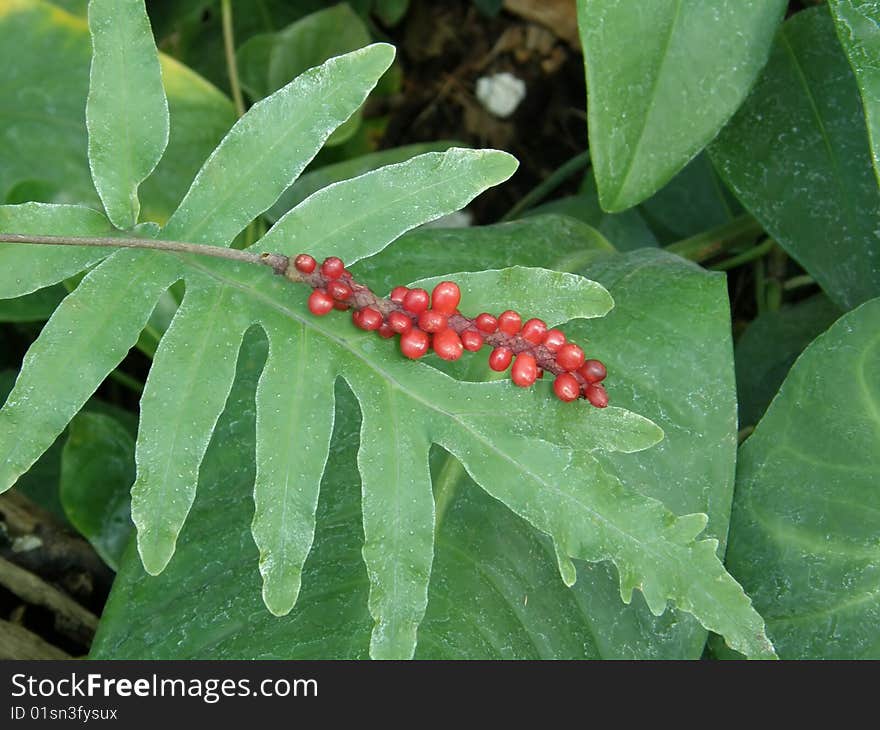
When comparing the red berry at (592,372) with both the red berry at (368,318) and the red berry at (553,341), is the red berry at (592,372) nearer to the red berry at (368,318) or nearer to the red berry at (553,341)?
the red berry at (553,341)

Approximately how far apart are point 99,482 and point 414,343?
69 cm

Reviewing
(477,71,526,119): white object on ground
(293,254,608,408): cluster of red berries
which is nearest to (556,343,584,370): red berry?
(293,254,608,408): cluster of red berries

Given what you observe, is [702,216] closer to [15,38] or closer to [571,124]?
[571,124]

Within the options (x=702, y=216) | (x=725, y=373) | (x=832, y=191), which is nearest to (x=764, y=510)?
(x=725, y=373)

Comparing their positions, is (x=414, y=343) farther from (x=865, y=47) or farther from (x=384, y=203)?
(x=865, y=47)

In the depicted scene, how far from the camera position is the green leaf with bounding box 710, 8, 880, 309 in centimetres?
118

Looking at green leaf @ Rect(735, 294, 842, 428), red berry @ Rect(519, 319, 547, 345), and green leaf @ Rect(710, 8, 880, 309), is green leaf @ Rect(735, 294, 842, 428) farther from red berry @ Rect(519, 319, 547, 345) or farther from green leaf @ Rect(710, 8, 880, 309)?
red berry @ Rect(519, 319, 547, 345)

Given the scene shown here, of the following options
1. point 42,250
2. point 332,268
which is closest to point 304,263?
point 332,268

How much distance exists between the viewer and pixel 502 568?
3.24 feet

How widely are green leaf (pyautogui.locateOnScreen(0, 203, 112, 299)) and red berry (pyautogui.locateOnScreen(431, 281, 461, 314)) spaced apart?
0.30 meters

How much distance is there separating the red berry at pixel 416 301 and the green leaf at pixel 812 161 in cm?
60

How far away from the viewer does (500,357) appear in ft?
2.63

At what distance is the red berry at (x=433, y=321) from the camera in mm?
795

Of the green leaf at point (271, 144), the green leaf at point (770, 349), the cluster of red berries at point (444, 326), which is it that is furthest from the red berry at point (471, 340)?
the green leaf at point (770, 349)
